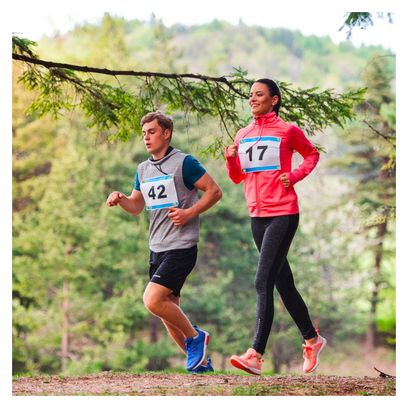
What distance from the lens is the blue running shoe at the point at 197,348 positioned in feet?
16.2

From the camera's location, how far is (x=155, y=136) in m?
4.91

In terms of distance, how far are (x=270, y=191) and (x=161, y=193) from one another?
0.69 m

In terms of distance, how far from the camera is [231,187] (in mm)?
20438

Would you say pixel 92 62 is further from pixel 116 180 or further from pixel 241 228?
pixel 241 228

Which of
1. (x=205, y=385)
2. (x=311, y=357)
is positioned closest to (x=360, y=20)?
(x=311, y=357)

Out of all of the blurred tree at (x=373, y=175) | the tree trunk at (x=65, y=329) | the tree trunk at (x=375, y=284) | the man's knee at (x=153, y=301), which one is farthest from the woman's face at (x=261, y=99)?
the tree trunk at (x=375, y=284)

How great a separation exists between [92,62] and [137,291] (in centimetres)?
721

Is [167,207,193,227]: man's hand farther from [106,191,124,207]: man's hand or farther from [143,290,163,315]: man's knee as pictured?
[143,290,163,315]: man's knee

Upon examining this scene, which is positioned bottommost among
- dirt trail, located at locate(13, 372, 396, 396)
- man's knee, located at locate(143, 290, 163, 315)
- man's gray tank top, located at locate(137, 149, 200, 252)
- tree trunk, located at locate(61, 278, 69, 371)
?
tree trunk, located at locate(61, 278, 69, 371)

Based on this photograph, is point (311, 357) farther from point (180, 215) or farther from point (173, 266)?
point (180, 215)

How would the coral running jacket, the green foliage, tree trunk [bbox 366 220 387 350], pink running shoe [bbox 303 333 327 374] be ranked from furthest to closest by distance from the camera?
tree trunk [bbox 366 220 387 350] → the green foliage → pink running shoe [bbox 303 333 327 374] → the coral running jacket

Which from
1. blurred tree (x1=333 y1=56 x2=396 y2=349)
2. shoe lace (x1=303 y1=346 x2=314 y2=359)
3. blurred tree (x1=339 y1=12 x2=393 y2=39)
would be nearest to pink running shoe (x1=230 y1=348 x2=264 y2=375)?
shoe lace (x1=303 y1=346 x2=314 y2=359)

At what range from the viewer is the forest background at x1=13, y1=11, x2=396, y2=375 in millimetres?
18391

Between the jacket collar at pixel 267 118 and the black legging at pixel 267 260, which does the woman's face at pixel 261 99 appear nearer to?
the jacket collar at pixel 267 118
